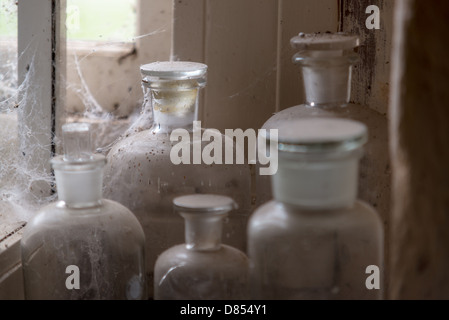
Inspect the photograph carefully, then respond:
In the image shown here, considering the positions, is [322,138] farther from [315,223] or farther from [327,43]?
[327,43]

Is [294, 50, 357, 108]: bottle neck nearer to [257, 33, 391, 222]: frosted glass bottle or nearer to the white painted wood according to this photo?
[257, 33, 391, 222]: frosted glass bottle

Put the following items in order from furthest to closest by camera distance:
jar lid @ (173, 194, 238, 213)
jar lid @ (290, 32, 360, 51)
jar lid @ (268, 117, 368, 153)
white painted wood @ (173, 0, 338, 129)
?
Result: 1. white painted wood @ (173, 0, 338, 129)
2. jar lid @ (290, 32, 360, 51)
3. jar lid @ (173, 194, 238, 213)
4. jar lid @ (268, 117, 368, 153)

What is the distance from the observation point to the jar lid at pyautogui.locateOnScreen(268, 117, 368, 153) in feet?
1.66

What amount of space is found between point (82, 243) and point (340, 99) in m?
0.29

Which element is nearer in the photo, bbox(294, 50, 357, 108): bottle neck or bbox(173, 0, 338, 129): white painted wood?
bbox(294, 50, 357, 108): bottle neck

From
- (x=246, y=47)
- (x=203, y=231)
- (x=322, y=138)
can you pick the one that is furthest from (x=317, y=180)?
(x=246, y=47)

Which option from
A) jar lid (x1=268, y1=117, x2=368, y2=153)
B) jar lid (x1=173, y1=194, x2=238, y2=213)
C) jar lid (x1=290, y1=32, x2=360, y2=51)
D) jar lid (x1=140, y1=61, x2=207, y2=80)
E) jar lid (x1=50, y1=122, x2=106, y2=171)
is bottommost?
jar lid (x1=173, y1=194, x2=238, y2=213)

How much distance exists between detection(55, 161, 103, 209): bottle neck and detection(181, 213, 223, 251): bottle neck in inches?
3.7

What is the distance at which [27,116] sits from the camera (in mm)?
899

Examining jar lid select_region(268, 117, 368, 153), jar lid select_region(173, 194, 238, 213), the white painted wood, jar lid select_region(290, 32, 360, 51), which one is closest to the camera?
jar lid select_region(268, 117, 368, 153)

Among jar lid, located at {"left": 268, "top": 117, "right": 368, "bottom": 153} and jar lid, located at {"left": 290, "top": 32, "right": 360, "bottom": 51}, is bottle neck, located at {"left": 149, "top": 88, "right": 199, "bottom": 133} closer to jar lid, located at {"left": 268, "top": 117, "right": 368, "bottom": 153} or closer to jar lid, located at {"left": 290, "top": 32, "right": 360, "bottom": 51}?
jar lid, located at {"left": 290, "top": 32, "right": 360, "bottom": 51}

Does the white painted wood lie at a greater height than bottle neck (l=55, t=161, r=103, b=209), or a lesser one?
greater

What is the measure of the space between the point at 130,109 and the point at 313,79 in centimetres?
79

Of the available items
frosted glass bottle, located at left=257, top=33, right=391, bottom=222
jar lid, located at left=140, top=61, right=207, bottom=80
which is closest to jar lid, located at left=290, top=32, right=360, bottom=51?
frosted glass bottle, located at left=257, top=33, right=391, bottom=222
